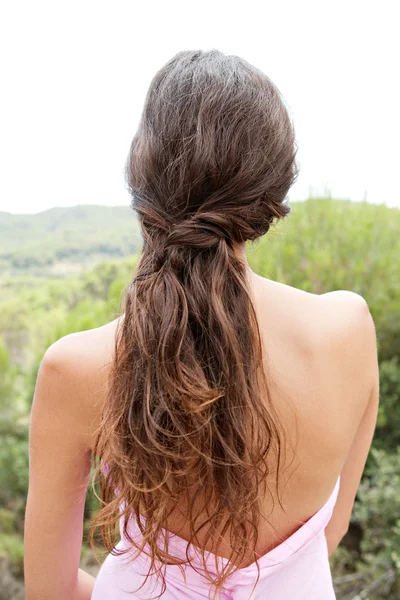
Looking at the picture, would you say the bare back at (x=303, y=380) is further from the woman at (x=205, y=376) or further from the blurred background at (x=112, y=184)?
the blurred background at (x=112, y=184)

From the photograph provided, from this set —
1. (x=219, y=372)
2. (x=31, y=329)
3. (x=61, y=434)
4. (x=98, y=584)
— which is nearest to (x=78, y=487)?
(x=61, y=434)

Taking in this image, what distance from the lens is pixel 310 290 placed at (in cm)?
236

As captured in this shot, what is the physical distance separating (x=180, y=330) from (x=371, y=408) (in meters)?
0.53

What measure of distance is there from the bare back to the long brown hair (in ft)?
0.13

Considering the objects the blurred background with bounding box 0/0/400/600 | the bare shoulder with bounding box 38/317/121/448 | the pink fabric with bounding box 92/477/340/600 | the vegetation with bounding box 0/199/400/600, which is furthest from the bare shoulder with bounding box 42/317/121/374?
the vegetation with bounding box 0/199/400/600

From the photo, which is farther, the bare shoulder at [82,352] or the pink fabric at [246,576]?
the pink fabric at [246,576]

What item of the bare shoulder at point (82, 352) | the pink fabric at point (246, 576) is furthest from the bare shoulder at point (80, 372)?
the pink fabric at point (246, 576)

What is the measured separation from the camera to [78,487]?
88 centimetres

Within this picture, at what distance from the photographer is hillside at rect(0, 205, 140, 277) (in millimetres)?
2266

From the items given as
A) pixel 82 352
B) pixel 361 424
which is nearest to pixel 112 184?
pixel 82 352

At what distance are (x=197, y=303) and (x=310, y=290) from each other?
1711 mm

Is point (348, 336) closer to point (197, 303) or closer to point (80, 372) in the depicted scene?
point (197, 303)

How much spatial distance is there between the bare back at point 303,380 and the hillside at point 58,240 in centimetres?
143

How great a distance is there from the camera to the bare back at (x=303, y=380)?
31.6 inches
